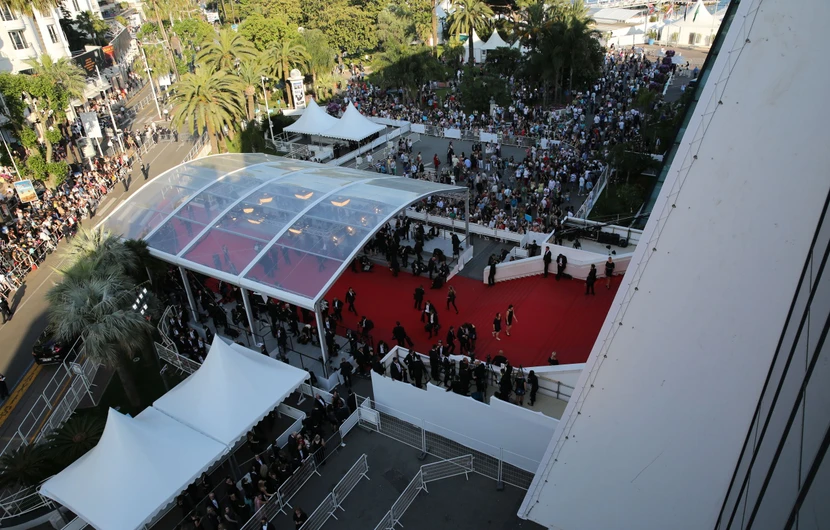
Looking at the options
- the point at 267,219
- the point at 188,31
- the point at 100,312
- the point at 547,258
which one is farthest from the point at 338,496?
the point at 188,31

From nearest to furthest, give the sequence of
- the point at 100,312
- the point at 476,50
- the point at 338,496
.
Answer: the point at 338,496
the point at 100,312
the point at 476,50

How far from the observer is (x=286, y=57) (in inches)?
1913

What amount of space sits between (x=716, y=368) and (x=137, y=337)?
14.3m

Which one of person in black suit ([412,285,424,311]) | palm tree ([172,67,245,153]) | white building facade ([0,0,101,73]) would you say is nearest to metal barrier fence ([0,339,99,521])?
person in black suit ([412,285,424,311])

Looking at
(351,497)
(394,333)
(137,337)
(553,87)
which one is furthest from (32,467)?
(553,87)

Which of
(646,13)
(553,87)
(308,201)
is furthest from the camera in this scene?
(646,13)

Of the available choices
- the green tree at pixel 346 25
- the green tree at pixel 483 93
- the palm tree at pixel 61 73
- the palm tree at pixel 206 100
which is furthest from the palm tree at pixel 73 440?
the green tree at pixel 346 25

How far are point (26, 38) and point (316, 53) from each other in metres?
22.3

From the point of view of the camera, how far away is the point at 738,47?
22.2 feet

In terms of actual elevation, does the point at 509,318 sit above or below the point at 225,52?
below

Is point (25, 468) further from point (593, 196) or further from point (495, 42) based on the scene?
point (495, 42)

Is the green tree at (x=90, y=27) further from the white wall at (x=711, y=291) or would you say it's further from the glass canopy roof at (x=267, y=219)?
the white wall at (x=711, y=291)

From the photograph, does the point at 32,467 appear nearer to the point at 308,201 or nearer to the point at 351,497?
the point at 351,497

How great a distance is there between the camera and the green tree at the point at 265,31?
56000 mm
